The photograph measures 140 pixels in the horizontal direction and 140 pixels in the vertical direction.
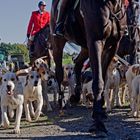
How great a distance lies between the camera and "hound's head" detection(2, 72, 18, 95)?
25.7ft

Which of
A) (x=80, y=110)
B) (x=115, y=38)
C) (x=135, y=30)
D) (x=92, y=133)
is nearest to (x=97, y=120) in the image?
(x=92, y=133)

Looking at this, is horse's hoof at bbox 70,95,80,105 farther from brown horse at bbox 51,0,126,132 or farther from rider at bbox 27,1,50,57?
brown horse at bbox 51,0,126,132

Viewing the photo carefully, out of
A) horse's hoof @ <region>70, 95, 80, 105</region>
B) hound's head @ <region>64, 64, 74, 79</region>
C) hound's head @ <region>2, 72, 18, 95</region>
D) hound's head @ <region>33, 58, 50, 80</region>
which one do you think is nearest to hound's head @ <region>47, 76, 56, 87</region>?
horse's hoof @ <region>70, 95, 80, 105</region>

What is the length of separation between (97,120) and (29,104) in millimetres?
3405

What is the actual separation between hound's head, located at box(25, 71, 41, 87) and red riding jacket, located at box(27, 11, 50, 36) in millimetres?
3855

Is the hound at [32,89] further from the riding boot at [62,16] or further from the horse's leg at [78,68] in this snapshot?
the horse's leg at [78,68]

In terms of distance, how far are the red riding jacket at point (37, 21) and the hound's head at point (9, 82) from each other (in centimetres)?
497

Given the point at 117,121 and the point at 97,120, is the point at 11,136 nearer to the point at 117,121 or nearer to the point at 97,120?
the point at 97,120

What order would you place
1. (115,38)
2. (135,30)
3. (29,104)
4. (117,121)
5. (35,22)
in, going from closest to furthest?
(115,38) < (117,121) < (29,104) < (135,30) < (35,22)

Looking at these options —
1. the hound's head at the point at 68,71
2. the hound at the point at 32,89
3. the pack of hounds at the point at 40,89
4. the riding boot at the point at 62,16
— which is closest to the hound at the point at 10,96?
the pack of hounds at the point at 40,89

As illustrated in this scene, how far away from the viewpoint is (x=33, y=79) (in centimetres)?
910

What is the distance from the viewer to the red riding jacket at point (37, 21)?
1290 cm

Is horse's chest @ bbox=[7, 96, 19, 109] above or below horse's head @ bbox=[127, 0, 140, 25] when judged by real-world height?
below

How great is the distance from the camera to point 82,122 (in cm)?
815
